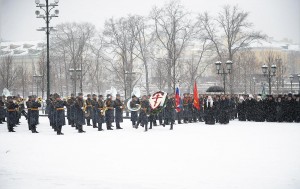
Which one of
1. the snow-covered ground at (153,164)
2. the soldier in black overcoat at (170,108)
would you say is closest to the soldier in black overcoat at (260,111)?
the soldier in black overcoat at (170,108)

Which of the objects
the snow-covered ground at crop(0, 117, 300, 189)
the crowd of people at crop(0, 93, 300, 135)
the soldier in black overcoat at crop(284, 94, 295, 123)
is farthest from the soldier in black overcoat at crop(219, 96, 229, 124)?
the snow-covered ground at crop(0, 117, 300, 189)

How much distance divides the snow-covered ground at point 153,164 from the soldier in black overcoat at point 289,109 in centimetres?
886

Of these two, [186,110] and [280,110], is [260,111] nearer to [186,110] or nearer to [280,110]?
[280,110]

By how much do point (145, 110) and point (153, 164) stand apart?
932 cm

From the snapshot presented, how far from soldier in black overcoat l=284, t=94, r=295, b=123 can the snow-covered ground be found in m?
8.86

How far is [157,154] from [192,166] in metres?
1.90

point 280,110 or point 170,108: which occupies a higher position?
point 170,108

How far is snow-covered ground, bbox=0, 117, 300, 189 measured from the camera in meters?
7.11

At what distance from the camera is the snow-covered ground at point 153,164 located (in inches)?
280

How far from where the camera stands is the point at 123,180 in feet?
24.1

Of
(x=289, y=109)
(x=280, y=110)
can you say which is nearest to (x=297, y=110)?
(x=289, y=109)

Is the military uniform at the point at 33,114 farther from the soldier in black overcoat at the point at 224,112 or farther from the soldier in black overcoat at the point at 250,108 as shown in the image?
the soldier in black overcoat at the point at 250,108

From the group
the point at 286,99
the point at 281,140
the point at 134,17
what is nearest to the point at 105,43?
the point at 134,17

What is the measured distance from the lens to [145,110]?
716 inches
